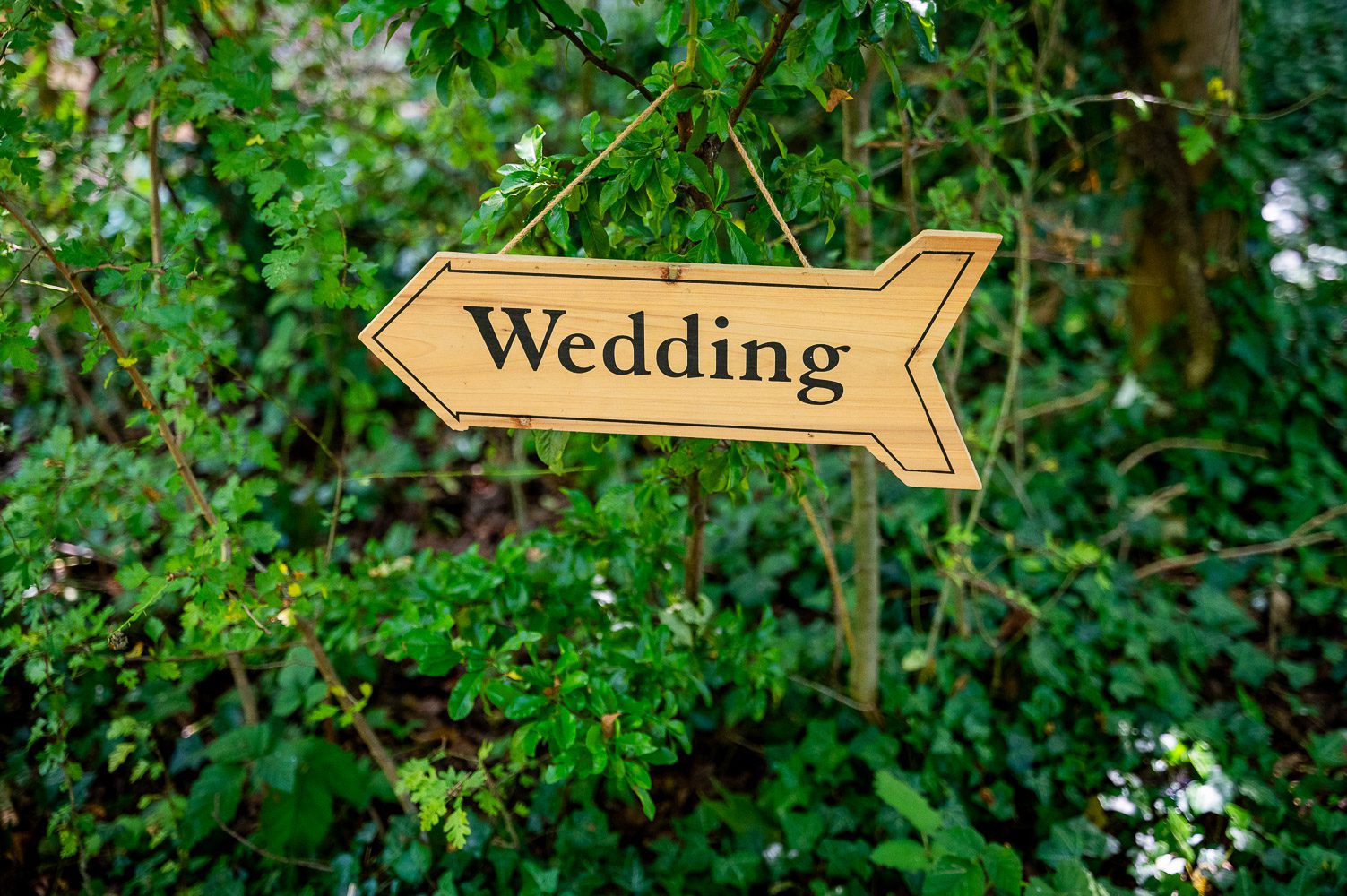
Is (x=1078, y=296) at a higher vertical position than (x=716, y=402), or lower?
lower

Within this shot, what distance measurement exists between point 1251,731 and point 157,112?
2930 millimetres

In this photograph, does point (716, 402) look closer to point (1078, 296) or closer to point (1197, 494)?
point (1197, 494)

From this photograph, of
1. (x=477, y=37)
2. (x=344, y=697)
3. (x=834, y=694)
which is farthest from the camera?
(x=834, y=694)

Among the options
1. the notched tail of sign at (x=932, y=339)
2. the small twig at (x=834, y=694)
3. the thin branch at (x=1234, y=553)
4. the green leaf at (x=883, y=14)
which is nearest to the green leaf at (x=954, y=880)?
the small twig at (x=834, y=694)

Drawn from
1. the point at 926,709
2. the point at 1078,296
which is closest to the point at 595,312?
the point at 926,709

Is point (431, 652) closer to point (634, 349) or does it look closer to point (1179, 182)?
point (634, 349)

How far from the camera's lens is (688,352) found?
107 centimetres

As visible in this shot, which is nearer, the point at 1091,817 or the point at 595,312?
the point at 595,312

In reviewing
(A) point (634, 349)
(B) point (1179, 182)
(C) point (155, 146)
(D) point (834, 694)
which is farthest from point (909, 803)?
(B) point (1179, 182)

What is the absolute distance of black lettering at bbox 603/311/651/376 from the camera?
1059 mm

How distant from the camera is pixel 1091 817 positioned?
6.27 ft

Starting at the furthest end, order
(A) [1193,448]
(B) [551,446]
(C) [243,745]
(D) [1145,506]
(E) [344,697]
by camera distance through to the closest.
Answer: (A) [1193,448] → (D) [1145,506] → (C) [243,745] → (E) [344,697] → (B) [551,446]

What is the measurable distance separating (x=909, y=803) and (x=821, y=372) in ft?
3.71

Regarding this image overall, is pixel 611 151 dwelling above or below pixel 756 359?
above
